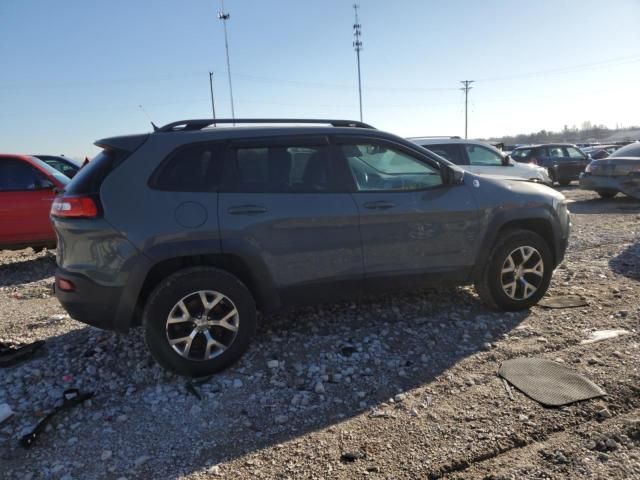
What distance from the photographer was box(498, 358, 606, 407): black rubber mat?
124 inches

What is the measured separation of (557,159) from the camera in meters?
19.1

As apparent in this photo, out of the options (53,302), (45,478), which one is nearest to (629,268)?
(45,478)

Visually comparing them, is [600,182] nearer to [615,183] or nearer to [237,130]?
[615,183]

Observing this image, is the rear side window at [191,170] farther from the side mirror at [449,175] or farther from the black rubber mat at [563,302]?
the black rubber mat at [563,302]

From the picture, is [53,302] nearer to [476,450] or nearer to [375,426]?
[375,426]

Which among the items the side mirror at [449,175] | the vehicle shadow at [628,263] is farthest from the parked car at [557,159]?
the side mirror at [449,175]

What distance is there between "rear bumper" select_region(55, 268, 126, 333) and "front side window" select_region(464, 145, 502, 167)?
9.36m

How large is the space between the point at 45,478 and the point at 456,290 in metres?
4.08

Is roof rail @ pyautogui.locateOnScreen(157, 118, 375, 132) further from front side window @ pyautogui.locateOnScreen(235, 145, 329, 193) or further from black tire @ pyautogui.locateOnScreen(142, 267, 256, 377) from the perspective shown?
black tire @ pyautogui.locateOnScreen(142, 267, 256, 377)

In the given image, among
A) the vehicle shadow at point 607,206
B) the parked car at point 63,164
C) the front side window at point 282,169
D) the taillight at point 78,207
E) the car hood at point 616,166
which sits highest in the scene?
the parked car at point 63,164

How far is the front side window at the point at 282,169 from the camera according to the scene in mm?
3730

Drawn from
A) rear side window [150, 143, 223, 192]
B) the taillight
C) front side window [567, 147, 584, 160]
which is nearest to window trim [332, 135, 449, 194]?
rear side window [150, 143, 223, 192]

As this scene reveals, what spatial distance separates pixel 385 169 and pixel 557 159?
57.9 feet

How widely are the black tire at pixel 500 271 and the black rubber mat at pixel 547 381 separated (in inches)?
35.4
